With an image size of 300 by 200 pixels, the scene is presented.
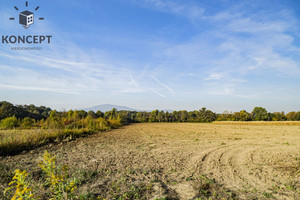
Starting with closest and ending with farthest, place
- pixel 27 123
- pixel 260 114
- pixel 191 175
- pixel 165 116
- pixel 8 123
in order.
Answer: pixel 191 175, pixel 8 123, pixel 27 123, pixel 260 114, pixel 165 116

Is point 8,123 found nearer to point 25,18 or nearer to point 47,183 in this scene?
point 25,18

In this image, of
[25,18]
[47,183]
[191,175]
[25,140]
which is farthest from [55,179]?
[25,18]

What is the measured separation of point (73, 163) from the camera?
5.86 m

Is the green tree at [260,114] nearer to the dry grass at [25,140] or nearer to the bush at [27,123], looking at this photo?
the dry grass at [25,140]

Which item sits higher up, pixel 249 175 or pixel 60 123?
pixel 60 123

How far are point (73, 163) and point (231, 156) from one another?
6.81 metres

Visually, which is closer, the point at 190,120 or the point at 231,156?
the point at 231,156

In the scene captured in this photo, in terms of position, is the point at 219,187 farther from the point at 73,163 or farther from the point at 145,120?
the point at 145,120

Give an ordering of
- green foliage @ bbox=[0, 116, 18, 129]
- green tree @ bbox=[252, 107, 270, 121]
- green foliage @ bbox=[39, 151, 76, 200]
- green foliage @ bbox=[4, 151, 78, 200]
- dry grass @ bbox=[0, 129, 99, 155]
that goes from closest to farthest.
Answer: green foliage @ bbox=[4, 151, 78, 200] < green foliage @ bbox=[39, 151, 76, 200] < dry grass @ bbox=[0, 129, 99, 155] < green foliage @ bbox=[0, 116, 18, 129] < green tree @ bbox=[252, 107, 270, 121]

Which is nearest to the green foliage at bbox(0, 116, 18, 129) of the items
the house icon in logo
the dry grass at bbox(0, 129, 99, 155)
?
the dry grass at bbox(0, 129, 99, 155)

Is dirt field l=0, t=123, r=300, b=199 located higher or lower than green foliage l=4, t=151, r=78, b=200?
lower

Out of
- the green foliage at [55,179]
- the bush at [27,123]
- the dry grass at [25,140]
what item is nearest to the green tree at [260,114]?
the dry grass at [25,140]

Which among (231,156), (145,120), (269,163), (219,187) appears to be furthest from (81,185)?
(145,120)

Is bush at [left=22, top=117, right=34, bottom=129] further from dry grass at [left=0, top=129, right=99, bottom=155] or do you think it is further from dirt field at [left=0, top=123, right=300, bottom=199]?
dirt field at [left=0, top=123, right=300, bottom=199]
